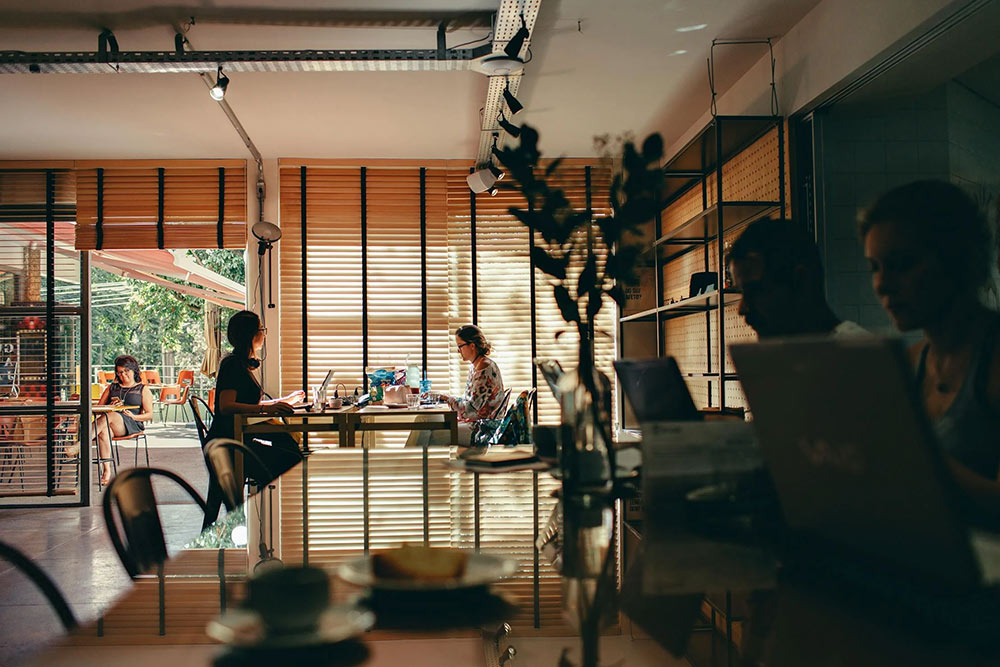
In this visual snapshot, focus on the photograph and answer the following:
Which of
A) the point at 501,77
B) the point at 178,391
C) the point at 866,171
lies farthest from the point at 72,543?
the point at 178,391

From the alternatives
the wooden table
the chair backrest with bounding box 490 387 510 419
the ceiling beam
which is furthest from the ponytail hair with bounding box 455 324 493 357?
the ceiling beam

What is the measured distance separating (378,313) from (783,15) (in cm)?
396

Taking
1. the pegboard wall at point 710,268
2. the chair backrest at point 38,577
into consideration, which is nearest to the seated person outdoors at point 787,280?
the chair backrest at point 38,577

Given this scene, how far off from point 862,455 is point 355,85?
450 centimetres

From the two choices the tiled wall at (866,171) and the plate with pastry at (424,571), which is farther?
the tiled wall at (866,171)

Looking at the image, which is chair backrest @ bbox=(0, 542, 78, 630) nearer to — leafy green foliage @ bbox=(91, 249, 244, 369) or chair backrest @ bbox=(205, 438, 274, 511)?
chair backrest @ bbox=(205, 438, 274, 511)

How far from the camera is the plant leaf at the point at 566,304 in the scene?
1.19 m

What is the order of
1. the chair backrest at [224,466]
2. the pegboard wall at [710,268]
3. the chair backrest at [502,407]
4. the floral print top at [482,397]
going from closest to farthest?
the chair backrest at [224,466] < the pegboard wall at [710,268] < the chair backrest at [502,407] < the floral print top at [482,397]

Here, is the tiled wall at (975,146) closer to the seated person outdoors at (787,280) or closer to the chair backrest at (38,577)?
the seated person outdoors at (787,280)

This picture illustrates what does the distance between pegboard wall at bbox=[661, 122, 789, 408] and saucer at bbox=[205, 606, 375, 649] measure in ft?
11.5

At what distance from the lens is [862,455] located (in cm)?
75

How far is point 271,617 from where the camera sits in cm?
66

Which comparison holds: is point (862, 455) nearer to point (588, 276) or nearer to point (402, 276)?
point (588, 276)

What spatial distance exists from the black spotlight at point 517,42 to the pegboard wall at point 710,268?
160cm
